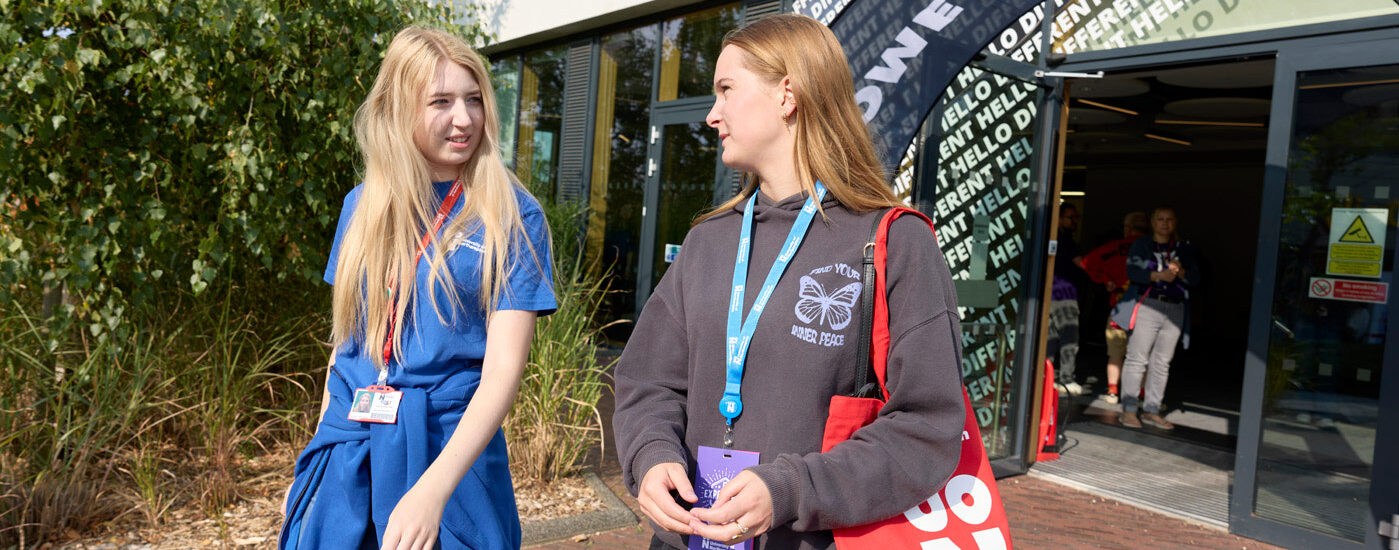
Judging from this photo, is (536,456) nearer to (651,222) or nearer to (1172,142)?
(651,222)

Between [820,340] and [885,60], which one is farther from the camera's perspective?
[885,60]

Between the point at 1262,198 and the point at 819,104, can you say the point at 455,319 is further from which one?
the point at 1262,198

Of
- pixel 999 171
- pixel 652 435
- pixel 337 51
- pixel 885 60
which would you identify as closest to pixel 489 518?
pixel 652 435

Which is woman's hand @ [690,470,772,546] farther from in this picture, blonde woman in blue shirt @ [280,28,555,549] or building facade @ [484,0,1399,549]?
building facade @ [484,0,1399,549]

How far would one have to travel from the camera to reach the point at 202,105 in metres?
3.65

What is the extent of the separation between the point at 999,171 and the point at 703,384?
438 centimetres

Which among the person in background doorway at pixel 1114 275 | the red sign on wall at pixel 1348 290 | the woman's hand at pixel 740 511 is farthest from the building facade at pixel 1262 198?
the woman's hand at pixel 740 511

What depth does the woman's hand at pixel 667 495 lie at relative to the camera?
4.23 feet

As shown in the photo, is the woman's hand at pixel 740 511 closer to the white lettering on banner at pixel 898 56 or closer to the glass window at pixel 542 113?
the white lettering on banner at pixel 898 56

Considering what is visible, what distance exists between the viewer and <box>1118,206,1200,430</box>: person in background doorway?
23.8ft

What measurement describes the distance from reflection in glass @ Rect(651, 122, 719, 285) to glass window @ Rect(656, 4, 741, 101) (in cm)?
38

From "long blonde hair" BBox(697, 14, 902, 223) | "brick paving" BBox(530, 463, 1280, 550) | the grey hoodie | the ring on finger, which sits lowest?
"brick paving" BBox(530, 463, 1280, 550)

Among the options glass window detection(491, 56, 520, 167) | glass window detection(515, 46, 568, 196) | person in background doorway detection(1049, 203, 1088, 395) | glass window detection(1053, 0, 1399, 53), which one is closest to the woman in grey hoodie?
glass window detection(1053, 0, 1399, 53)

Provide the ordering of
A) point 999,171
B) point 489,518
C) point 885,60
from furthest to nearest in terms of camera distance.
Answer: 1. point 999,171
2. point 885,60
3. point 489,518
